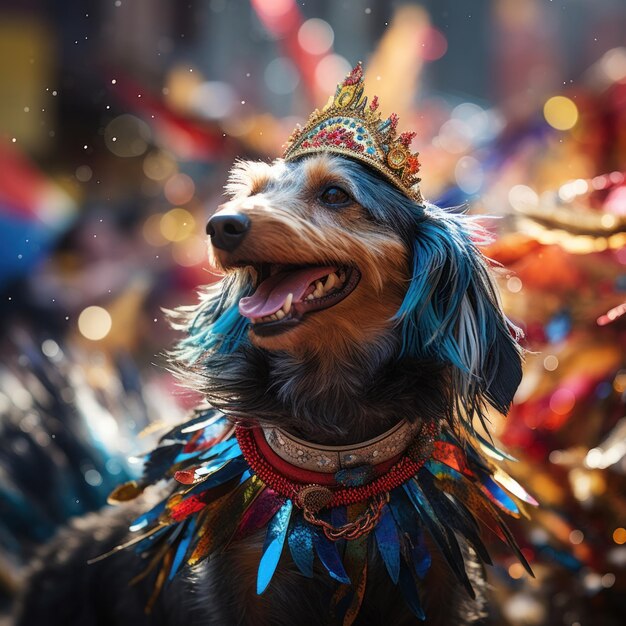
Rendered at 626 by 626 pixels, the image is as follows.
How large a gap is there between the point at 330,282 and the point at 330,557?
53 centimetres

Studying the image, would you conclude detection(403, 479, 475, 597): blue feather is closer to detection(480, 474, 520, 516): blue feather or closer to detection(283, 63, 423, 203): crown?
detection(480, 474, 520, 516): blue feather

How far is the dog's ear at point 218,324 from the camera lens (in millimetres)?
1761

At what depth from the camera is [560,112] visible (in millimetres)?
3221

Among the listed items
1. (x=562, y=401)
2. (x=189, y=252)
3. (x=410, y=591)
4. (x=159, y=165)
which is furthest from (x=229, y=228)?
(x=159, y=165)

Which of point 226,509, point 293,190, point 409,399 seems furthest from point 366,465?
point 293,190

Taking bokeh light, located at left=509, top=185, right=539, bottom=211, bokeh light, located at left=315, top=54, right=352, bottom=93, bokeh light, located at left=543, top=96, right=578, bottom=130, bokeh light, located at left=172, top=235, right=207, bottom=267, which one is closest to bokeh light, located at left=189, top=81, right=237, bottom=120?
bokeh light, located at left=315, top=54, right=352, bottom=93

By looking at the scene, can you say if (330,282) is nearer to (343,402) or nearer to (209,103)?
(343,402)

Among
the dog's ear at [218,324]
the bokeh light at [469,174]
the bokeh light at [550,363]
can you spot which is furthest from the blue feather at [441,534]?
the bokeh light at [469,174]

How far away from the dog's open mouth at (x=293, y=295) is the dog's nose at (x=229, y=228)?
0.13 m

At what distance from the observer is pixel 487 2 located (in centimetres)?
1485

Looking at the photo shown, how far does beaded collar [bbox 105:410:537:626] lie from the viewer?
62.9 inches

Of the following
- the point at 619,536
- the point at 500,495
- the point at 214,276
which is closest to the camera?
the point at 500,495

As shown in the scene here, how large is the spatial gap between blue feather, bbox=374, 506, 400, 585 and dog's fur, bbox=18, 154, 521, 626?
0.08 meters

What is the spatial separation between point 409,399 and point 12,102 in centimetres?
753
